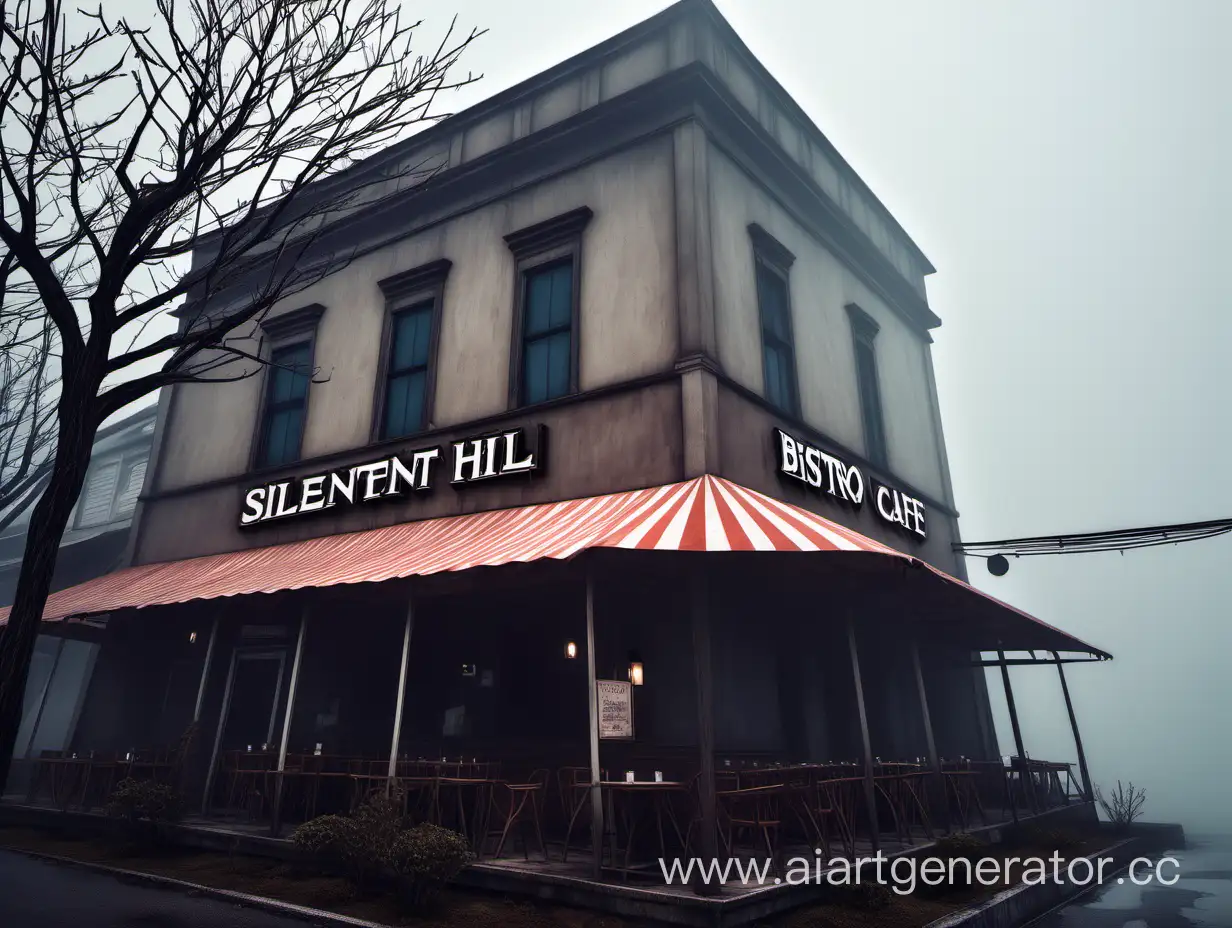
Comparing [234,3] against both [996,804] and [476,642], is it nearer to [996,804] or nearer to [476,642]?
[476,642]

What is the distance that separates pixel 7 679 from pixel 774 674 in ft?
26.8

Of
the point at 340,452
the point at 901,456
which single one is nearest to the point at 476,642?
the point at 340,452

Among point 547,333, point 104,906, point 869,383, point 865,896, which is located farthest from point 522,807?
point 869,383

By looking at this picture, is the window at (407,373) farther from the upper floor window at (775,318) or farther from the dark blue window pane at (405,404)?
the upper floor window at (775,318)

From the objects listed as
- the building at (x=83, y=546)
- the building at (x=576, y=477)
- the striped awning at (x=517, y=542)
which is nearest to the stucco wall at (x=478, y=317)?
the building at (x=576, y=477)

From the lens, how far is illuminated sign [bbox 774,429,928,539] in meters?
10.2

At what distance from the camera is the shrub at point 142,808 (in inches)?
352

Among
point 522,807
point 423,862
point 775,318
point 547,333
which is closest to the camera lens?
point 423,862

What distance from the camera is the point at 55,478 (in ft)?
18.9

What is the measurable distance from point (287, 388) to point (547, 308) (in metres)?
6.08

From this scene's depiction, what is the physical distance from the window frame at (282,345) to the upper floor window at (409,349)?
188 cm

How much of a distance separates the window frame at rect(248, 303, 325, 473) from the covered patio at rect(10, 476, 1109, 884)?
215 centimetres

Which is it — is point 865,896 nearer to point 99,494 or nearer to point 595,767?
point 595,767

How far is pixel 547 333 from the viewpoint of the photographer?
11039mm
